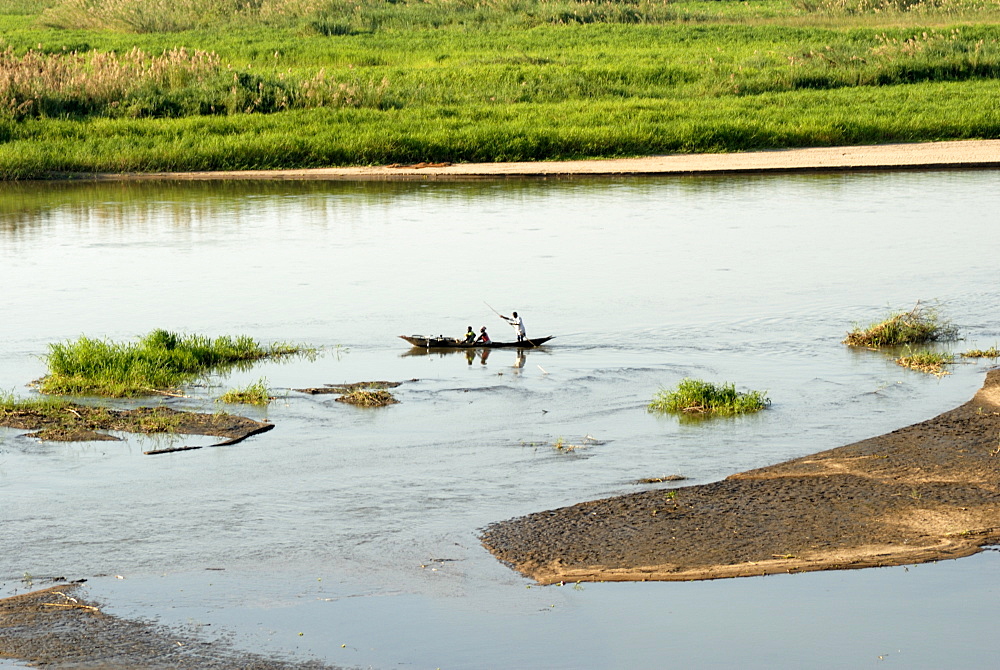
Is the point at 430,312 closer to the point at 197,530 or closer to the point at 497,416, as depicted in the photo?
the point at 497,416

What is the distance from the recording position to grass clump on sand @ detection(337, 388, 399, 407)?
13.2m

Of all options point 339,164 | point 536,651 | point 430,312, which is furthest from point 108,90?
point 536,651

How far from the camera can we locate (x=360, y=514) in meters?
10.2

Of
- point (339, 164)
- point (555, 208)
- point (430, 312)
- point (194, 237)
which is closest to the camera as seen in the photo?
point (430, 312)

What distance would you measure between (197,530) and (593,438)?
3.64 metres

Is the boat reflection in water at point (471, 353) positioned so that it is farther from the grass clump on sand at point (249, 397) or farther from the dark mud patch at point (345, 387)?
the grass clump on sand at point (249, 397)

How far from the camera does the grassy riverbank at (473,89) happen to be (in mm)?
34188

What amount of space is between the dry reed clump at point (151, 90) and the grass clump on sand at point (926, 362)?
2587 cm

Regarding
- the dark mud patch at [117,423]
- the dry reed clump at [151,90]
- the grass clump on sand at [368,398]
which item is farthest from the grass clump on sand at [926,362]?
the dry reed clump at [151,90]

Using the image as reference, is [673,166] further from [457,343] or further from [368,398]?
[368,398]

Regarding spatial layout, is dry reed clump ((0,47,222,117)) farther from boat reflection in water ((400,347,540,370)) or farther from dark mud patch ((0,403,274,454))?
dark mud patch ((0,403,274,454))

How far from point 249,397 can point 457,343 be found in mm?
2917

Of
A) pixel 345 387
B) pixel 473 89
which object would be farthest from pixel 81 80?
pixel 345 387

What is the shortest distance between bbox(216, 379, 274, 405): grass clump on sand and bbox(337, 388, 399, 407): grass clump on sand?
27.6 inches
